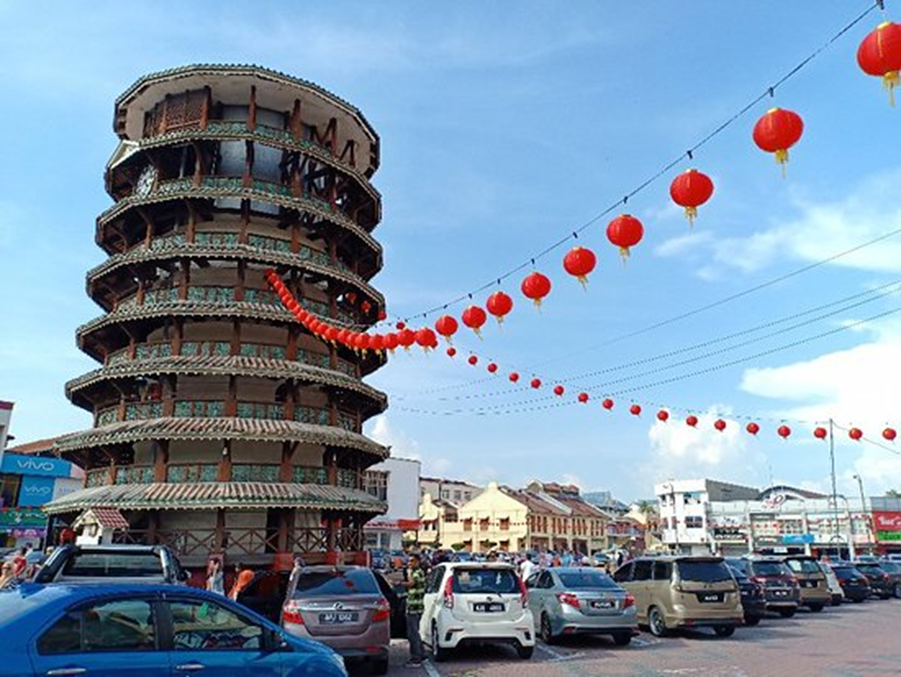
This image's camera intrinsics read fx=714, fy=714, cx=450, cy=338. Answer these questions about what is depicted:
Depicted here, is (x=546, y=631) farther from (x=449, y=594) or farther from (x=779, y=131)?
(x=779, y=131)

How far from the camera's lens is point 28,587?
6418mm

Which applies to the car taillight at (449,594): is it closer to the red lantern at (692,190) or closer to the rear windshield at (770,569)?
the red lantern at (692,190)

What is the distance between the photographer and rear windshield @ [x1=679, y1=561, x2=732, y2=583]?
50.8 ft

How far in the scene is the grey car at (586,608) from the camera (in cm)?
1412

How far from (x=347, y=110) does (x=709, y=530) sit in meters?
64.6

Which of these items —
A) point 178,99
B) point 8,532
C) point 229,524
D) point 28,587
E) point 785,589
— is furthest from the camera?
point 8,532

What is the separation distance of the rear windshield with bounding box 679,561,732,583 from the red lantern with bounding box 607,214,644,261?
25.4ft

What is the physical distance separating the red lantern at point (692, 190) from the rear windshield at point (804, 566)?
16.8 meters

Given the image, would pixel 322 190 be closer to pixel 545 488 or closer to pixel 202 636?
pixel 202 636

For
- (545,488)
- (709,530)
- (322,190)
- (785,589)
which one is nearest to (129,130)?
(322,190)

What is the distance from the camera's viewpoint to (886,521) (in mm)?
66125

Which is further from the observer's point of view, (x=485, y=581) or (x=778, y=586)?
(x=778, y=586)

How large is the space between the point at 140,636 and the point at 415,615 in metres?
7.41

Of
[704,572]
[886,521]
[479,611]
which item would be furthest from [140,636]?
[886,521]
